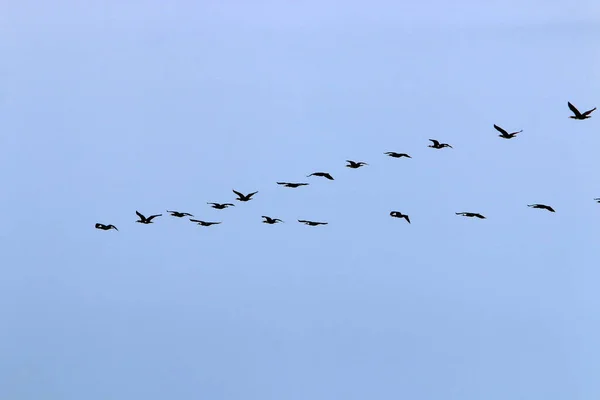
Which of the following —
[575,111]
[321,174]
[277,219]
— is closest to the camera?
[575,111]

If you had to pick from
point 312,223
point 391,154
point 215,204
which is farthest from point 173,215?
point 391,154

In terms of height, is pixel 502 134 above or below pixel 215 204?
above

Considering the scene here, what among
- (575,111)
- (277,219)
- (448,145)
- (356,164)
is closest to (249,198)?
(277,219)

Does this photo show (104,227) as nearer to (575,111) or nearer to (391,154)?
(391,154)

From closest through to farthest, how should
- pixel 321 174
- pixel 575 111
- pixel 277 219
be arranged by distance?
pixel 575 111 → pixel 321 174 → pixel 277 219

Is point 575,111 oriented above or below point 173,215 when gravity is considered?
above

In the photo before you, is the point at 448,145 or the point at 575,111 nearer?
the point at 575,111

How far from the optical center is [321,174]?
384 feet

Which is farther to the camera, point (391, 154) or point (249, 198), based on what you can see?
point (249, 198)

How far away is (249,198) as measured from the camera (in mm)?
124188

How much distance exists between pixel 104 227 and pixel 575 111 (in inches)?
1847

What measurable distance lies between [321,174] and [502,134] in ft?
55.4

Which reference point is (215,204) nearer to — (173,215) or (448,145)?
(173,215)

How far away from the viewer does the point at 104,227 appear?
12500 cm
